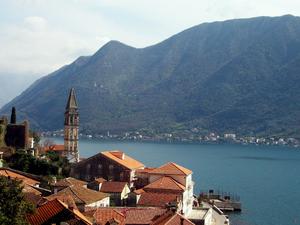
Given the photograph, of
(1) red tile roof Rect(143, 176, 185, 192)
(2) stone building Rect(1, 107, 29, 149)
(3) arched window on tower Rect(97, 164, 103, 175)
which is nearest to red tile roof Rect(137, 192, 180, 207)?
(1) red tile roof Rect(143, 176, 185, 192)

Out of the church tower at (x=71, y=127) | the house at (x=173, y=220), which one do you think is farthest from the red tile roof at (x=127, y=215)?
the church tower at (x=71, y=127)

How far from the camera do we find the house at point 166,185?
193ft

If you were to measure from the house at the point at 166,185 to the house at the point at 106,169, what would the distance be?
56.7 inches

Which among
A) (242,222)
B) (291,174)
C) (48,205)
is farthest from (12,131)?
(291,174)

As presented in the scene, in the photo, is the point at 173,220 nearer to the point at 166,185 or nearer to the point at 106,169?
the point at 166,185

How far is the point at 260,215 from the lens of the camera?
8200 centimetres

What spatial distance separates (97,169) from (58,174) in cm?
478

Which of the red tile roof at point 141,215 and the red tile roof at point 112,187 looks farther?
the red tile roof at point 112,187

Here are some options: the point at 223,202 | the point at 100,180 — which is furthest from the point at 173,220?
the point at 223,202

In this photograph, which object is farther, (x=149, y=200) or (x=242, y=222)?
(x=242, y=222)

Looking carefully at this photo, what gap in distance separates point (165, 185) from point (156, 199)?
16.0 feet

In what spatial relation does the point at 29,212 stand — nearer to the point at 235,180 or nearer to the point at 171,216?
the point at 171,216

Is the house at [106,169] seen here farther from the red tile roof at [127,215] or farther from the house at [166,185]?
the red tile roof at [127,215]

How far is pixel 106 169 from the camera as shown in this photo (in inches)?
2815
